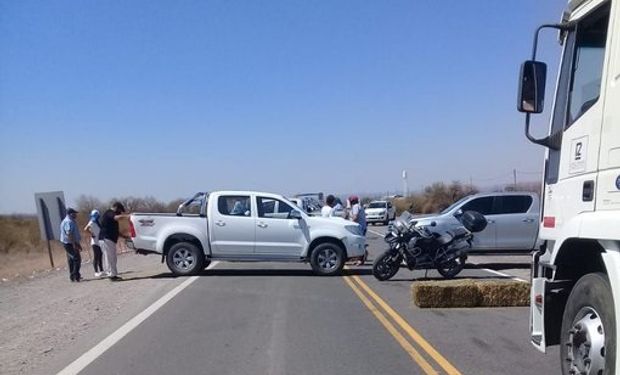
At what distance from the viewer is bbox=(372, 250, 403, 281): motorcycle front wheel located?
14.6 meters

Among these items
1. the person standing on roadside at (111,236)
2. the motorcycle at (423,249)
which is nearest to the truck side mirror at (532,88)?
the motorcycle at (423,249)

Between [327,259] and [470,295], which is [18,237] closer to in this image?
[327,259]

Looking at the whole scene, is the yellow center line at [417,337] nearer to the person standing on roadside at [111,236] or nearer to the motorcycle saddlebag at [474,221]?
the motorcycle saddlebag at [474,221]

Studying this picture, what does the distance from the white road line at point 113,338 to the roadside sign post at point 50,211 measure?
27.2 ft

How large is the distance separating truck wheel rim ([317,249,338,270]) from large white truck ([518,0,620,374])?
33.0 ft

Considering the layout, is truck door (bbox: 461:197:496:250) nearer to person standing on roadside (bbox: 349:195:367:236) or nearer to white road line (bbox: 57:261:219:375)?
person standing on roadside (bbox: 349:195:367:236)

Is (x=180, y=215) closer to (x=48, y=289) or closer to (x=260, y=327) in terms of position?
(x=48, y=289)

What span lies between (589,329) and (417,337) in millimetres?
3805

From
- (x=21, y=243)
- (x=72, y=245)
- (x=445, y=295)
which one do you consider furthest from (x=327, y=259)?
(x=21, y=243)

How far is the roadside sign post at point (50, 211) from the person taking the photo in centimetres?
1975

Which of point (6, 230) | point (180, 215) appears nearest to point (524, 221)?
point (180, 215)

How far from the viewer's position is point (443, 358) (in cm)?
730

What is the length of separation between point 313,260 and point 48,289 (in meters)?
5.92

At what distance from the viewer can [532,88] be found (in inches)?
221
